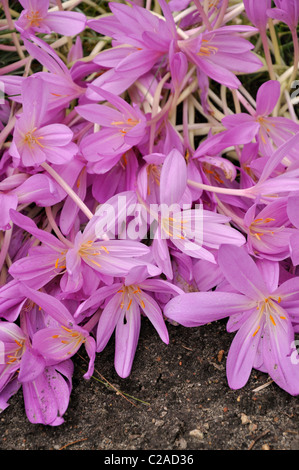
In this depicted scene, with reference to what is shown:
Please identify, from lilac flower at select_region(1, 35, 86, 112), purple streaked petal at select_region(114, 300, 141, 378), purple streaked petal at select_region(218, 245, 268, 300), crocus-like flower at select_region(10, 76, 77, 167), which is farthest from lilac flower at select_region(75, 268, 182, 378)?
lilac flower at select_region(1, 35, 86, 112)

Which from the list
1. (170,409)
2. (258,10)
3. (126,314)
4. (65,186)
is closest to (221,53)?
(258,10)

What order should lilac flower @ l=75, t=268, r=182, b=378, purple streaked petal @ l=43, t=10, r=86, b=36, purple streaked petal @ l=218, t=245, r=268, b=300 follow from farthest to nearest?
purple streaked petal @ l=43, t=10, r=86, b=36 → lilac flower @ l=75, t=268, r=182, b=378 → purple streaked petal @ l=218, t=245, r=268, b=300

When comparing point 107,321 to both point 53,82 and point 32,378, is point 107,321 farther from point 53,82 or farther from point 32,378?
point 53,82

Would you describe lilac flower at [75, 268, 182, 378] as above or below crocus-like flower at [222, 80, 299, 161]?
below

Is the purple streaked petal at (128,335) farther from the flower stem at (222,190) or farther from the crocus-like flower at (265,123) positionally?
the crocus-like flower at (265,123)

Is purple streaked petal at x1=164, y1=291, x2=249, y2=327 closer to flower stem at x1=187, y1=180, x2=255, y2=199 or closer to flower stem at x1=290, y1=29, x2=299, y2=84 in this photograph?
flower stem at x1=187, y1=180, x2=255, y2=199

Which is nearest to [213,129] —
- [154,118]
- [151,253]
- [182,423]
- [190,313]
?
[154,118]
